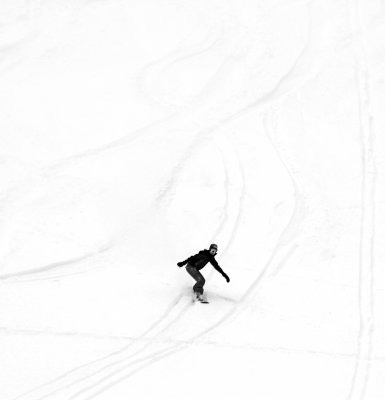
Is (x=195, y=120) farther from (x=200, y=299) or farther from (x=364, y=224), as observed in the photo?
(x=200, y=299)

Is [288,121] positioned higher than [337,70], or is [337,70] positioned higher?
[337,70]

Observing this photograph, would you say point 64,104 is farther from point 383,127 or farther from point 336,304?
point 336,304

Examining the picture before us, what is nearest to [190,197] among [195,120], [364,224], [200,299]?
[364,224]

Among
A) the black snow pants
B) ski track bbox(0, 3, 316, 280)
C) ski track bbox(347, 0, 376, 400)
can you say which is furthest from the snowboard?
ski track bbox(0, 3, 316, 280)

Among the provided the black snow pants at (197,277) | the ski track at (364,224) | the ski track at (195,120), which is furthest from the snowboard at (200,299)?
the ski track at (195,120)

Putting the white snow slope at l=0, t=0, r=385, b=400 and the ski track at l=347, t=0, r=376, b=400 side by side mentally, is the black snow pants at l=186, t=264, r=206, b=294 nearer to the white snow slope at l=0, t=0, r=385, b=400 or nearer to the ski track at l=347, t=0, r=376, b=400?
the white snow slope at l=0, t=0, r=385, b=400

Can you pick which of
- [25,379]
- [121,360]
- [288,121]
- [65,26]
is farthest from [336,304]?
[65,26]
